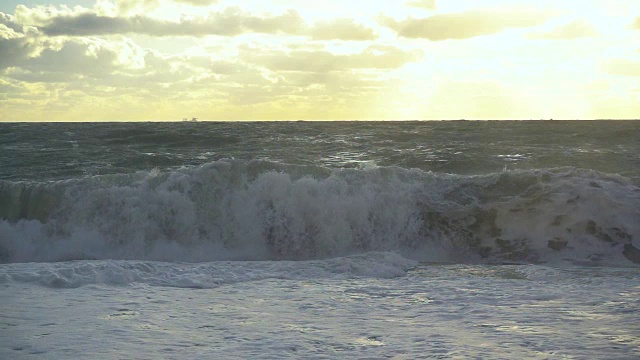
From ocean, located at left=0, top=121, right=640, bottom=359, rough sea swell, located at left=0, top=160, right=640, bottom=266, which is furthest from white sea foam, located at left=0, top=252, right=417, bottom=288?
rough sea swell, located at left=0, top=160, right=640, bottom=266

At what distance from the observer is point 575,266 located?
10406 millimetres

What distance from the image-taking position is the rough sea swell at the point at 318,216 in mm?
12336

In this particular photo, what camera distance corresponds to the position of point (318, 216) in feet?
43.2

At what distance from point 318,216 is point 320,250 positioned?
34.2 inches

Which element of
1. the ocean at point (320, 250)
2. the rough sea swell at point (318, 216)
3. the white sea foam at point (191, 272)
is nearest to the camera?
the ocean at point (320, 250)

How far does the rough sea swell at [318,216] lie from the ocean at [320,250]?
0.04 meters

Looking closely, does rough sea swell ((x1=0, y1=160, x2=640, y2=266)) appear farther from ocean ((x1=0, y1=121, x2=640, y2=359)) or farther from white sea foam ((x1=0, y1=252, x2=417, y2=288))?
white sea foam ((x1=0, y1=252, x2=417, y2=288))

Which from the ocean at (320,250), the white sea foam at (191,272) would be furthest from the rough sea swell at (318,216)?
the white sea foam at (191,272)

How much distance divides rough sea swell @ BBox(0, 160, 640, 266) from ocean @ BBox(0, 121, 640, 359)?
4 cm

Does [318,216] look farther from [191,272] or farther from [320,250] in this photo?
[191,272]

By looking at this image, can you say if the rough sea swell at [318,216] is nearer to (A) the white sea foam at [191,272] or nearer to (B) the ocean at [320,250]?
(B) the ocean at [320,250]

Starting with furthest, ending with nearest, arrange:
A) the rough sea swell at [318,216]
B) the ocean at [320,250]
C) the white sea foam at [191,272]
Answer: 1. the rough sea swell at [318,216]
2. the white sea foam at [191,272]
3. the ocean at [320,250]

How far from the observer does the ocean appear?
225 inches

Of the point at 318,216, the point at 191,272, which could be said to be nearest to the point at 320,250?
the point at 318,216
